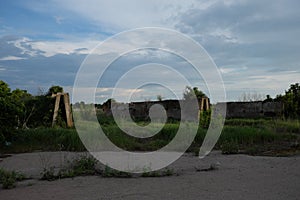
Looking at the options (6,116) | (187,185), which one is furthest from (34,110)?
(187,185)

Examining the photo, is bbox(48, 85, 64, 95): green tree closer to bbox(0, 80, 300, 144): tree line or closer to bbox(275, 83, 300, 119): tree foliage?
bbox(0, 80, 300, 144): tree line

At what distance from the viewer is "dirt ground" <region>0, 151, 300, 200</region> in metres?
4.59

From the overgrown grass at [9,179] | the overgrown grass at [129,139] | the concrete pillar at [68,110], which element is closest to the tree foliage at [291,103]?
the overgrown grass at [129,139]

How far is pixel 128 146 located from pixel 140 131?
3.93ft

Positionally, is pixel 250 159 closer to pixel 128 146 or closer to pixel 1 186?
pixel 128 146

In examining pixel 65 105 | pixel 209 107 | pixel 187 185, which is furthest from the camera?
pixel 209 107

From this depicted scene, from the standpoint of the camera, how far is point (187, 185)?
516 cm

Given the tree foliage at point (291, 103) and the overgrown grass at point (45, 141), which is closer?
the overgrown grass at point (45, 141)

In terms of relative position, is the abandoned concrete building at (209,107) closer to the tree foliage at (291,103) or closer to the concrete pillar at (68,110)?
the tree foliage at (291,103)

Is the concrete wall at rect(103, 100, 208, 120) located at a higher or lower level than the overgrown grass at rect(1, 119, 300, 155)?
higher

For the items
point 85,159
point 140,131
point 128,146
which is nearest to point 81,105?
point 140,131

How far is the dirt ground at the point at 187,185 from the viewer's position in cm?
459

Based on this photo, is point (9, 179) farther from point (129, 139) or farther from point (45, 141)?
point (129, 139)

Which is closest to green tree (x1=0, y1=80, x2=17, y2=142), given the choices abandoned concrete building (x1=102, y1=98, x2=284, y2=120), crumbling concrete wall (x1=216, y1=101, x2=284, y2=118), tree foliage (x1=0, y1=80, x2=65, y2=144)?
tree foliage (x1=0, y1=80, x2=65, y2=144)
